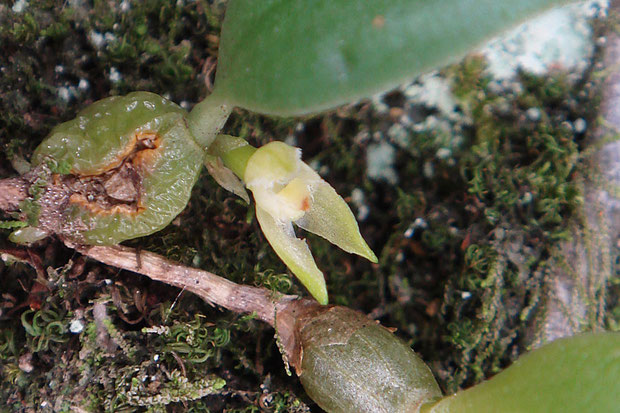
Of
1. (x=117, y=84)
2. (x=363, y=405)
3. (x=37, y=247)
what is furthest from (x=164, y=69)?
(x=363, y=405)

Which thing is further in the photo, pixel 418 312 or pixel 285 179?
pixel 418 312

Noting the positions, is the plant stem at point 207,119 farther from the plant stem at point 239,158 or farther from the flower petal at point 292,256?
the flower petal at point 292,256

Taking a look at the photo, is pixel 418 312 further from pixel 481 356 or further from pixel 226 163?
pixel 226 163

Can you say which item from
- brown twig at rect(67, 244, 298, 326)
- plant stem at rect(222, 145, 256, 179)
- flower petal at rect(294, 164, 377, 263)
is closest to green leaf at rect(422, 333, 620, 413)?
flower petal at rect(294, 164, 377, 263)

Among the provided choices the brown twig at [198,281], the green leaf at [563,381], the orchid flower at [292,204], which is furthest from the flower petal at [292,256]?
the green leaf at [563,381]

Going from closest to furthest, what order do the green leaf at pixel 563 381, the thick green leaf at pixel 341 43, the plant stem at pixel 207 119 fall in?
the thick green leaf at pixel 341 43 → the green leaf at pixel 563 381 → the plant stem at pixel 207 119

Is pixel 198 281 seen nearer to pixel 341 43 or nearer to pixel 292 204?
pixel 292 204
